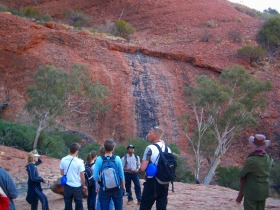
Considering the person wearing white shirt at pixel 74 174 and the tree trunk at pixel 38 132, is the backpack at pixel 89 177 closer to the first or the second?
the person wearing white shirt at pixel 74 174

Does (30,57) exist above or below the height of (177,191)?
above

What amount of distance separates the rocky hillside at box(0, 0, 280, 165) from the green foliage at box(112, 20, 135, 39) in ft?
3.00

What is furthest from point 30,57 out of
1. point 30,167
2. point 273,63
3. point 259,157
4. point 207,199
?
point 259,157

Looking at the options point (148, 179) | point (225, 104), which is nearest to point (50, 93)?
point (225, 104)

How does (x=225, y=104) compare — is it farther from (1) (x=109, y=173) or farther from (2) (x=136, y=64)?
(1) (x=109, y=173)

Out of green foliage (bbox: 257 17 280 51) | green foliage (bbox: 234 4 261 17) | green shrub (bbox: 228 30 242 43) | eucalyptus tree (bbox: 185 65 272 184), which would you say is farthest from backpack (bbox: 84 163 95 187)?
green foliage (bbox: 234 4 261 17)

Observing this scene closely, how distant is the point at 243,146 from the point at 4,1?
98.5ft

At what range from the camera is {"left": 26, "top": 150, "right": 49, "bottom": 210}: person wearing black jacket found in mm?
8430

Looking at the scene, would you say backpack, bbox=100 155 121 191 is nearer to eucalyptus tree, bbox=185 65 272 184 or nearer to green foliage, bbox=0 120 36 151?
green foliage, bbox=0 120 36 151

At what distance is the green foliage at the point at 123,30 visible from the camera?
129 ft

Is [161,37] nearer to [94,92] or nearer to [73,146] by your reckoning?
[94,92]

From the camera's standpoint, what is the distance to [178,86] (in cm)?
3109

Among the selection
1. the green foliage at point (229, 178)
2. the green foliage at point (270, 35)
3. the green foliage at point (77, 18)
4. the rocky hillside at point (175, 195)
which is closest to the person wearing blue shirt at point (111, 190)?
the rocky hillside at point (175, 195)

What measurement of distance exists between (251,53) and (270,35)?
133 inches
